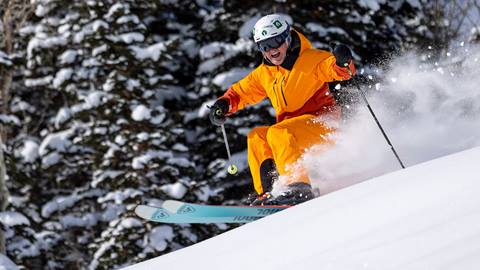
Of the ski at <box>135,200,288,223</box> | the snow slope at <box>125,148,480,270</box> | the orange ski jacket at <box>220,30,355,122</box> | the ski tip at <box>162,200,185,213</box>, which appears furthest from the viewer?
the orange ski jacket at <box>220,30,355,122</box>

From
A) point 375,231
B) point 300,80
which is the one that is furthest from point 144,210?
point 375,231

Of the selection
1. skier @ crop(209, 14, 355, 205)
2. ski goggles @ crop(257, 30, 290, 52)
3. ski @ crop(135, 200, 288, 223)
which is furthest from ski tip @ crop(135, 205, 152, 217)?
ski goggles @ crop(257, 30, 290, 52)

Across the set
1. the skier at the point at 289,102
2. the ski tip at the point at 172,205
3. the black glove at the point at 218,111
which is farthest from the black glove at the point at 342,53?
the ski tip at the point at 172,205

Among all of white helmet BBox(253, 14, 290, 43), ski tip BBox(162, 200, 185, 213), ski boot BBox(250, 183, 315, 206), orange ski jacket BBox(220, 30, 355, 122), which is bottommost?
A: ski tip BBox(162, 200, 185, 213)

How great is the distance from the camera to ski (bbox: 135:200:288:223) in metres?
5.96

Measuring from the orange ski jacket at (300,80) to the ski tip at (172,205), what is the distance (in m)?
1.61

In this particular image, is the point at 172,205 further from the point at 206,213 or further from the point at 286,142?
the point at 286,142

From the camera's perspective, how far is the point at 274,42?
6.46m

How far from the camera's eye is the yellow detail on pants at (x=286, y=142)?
20.2 ft

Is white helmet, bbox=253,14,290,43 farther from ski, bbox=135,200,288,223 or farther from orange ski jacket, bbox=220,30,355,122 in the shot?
ski, bbox=135,200,288,223

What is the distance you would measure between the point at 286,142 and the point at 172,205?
118 centimetres

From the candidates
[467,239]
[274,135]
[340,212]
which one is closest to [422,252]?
[467,239]

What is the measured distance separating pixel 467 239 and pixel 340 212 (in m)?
1.05

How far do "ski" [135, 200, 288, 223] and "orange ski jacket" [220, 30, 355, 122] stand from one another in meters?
1.16
